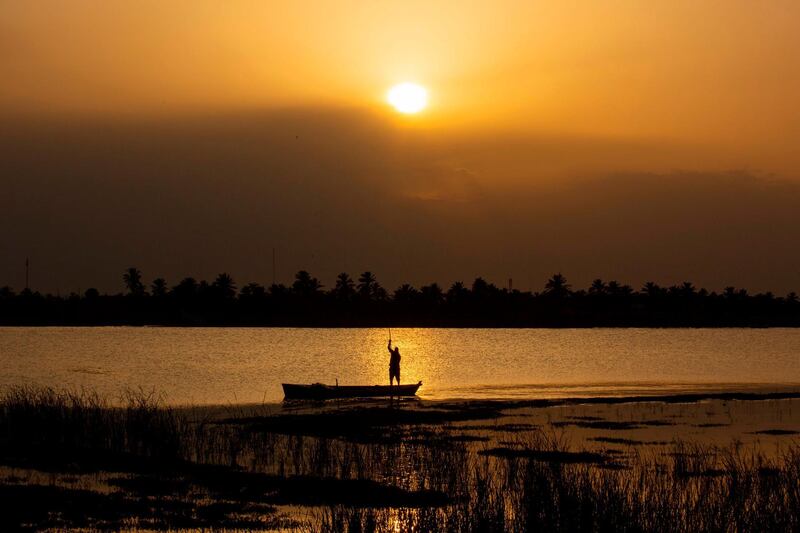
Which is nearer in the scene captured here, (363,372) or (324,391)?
(324,391)

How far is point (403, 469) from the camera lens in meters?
26.4

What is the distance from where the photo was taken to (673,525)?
17.7 m

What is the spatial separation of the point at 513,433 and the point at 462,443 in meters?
3.72

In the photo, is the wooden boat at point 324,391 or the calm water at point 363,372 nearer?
the wooden boat at point 324,391

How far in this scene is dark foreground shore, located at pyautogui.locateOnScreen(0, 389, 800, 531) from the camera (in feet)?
61.2

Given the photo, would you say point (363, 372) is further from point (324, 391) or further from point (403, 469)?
point (403, 469)

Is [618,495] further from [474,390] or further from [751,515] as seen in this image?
[474,390]

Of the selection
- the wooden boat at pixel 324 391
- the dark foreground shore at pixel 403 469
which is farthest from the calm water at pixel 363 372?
the dark foreground shore at pixel 403 469

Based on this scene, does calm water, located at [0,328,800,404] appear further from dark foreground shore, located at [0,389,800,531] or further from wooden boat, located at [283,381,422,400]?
dark foreground shore, located at [0,389,800,531]

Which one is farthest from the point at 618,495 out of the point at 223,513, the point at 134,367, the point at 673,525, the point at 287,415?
the point at 134,367

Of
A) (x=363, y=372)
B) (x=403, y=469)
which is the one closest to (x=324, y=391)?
(x=403, y=469)

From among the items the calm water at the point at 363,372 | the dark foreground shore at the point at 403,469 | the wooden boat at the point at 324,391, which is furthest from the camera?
the calm water at the point at 363,372

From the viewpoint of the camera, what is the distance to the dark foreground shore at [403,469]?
1864cm

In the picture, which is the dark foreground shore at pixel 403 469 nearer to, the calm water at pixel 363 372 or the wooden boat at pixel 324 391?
the wooden boat at pixel 324 391
